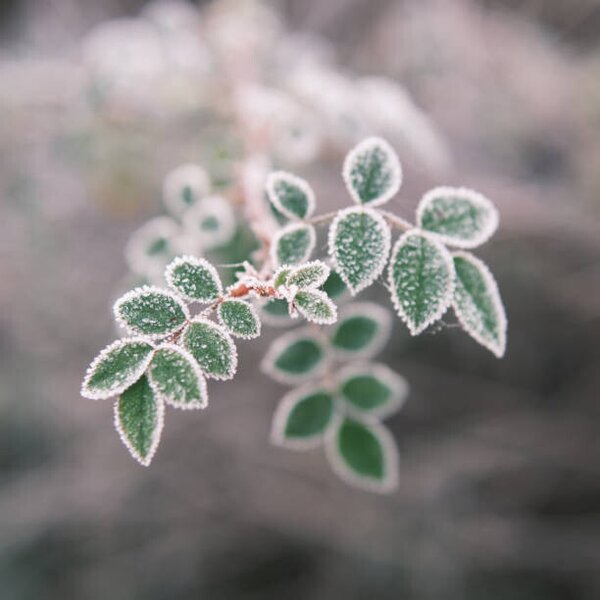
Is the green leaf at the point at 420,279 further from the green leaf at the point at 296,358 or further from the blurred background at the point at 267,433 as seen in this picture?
the blurred background at the point at 267,433

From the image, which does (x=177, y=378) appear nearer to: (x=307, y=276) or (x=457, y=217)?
(x=307, y=276)

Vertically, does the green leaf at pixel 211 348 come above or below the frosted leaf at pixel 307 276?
below

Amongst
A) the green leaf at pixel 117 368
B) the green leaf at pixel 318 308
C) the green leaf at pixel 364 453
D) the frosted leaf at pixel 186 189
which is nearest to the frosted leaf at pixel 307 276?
the green leaf at pixel 318 308

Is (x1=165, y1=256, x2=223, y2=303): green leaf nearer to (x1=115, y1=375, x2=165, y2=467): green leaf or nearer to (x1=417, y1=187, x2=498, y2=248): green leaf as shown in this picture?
(x1=115, y1=375, x2=165, y2=467): green leaf

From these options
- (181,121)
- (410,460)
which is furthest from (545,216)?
(181,121)

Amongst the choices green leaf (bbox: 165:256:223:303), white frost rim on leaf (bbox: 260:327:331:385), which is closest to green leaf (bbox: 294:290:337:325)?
green leaf (bbox: 165:256:223:303)

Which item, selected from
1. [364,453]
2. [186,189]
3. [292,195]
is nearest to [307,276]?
[292,195]

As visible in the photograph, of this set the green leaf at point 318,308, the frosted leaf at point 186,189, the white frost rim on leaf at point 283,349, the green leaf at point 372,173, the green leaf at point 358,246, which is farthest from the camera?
the frosted leaf at point 186,189
